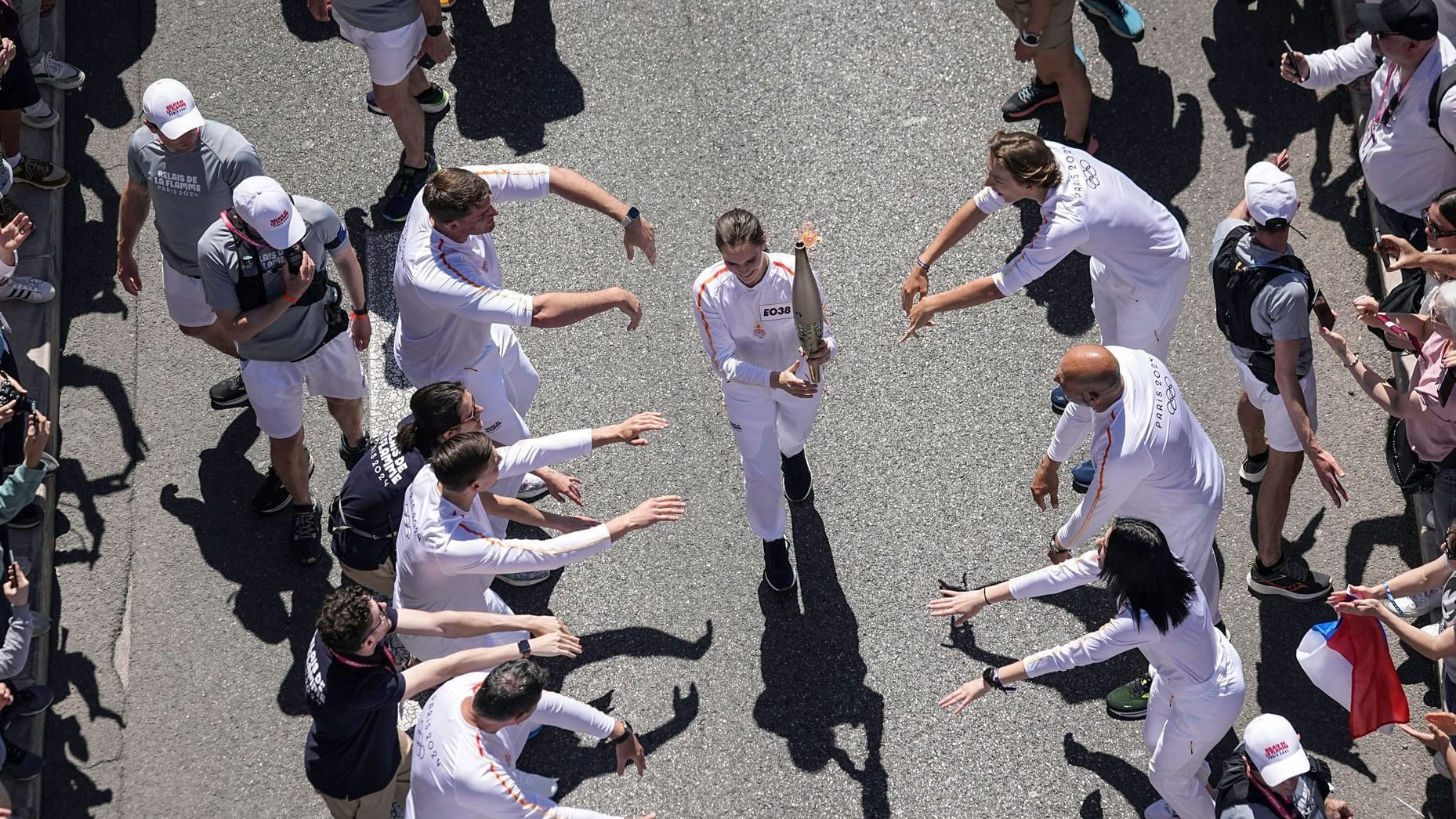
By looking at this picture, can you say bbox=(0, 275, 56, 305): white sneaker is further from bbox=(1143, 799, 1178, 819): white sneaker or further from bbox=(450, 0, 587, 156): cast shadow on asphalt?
bbox=(1143, 799, 1178, 819): white sneaker

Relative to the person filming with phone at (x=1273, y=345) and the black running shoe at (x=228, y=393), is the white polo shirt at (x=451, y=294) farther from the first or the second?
the person filming with phone at (x=1273, y=345)

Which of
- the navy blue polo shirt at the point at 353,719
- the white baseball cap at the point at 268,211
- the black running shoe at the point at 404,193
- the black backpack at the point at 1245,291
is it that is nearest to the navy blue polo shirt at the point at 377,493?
the navy blue polo shirt at the point at 353,719

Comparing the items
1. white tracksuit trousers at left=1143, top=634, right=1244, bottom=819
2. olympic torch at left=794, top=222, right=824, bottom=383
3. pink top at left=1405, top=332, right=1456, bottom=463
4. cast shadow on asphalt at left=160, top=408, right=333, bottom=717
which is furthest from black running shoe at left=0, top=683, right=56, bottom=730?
pink top at left=1405, top=332, right=1456, bottom=463

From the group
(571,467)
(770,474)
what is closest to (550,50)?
(571,467)

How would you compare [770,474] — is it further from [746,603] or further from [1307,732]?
[1307,732]

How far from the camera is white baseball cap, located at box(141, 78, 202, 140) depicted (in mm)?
6848

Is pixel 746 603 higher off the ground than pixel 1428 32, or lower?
lower

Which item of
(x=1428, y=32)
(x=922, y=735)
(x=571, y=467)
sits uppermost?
(x=1428, y=32)

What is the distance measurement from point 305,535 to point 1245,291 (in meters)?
5.14

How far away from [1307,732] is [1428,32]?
3.65m

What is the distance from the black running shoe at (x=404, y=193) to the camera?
28.1 ft

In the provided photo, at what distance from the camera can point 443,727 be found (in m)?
5.45

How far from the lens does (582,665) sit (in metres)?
7.05

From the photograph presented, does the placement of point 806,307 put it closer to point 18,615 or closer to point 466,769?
point 466,769
